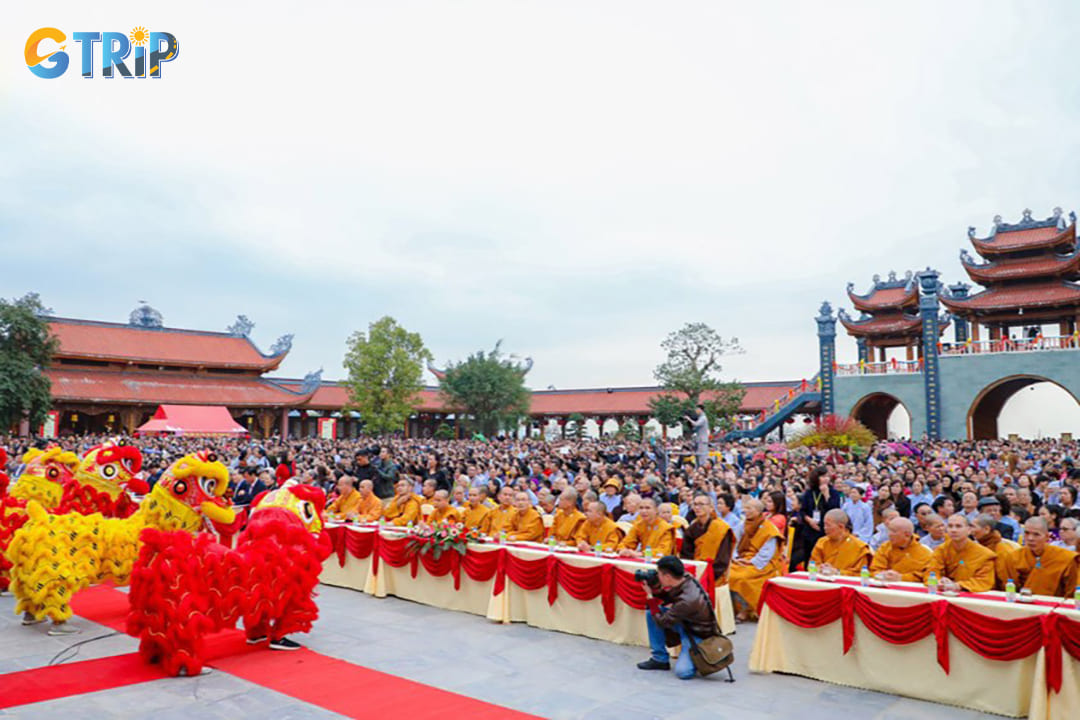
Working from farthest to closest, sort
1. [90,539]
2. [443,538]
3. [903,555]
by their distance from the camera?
[443,538]
[90,539]
[903,555]

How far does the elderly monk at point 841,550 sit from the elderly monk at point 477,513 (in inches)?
135

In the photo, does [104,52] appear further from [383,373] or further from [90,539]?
[383,373]

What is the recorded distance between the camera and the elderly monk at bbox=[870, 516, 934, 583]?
5.55 metres

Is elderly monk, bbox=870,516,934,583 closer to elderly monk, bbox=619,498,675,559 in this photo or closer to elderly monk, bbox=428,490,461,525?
elderly monk, bbox=619,498,675,559

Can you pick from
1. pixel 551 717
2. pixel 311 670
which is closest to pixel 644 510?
pixel 551 717

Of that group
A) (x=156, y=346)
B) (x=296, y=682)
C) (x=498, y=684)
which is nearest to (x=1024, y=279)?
(x=498, y=684)

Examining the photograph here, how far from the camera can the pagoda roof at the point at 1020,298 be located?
87.9 feet

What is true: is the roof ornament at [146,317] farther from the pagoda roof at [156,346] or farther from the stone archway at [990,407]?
the stone archway at [990,407]

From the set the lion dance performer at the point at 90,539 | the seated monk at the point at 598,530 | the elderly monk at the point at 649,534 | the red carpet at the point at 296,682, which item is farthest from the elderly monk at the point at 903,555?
the lion dance performer at the point at 90,539

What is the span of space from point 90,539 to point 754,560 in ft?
19.5

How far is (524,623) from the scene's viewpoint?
6895mm

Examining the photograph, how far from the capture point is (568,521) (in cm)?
749

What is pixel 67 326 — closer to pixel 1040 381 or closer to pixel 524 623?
pixel 524 623

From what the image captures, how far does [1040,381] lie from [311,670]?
94.2 ft
